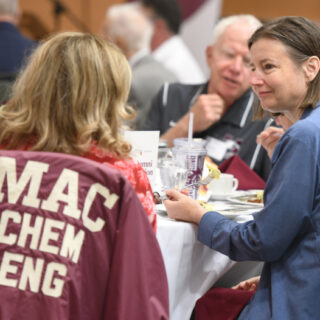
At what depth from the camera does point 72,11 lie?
629 cm

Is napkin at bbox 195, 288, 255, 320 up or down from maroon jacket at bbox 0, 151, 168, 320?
down

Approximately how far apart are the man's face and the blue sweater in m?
1.26

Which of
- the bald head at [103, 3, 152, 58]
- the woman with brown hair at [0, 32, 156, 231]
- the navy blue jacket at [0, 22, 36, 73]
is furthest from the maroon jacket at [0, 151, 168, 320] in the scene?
the bald head at [103, 3, 152, 58]

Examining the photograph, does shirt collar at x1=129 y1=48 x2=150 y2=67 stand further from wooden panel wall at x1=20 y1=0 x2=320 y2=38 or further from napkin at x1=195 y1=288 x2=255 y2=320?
napkin at x1=195 y1=288 x2=255 y2=320

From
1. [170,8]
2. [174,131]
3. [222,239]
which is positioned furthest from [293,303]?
[170,8]

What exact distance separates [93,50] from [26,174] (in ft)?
1.08

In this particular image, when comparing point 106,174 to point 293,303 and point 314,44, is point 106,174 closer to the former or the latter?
point 293,303

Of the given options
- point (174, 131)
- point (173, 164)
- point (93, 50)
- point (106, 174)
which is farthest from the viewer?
point (174, 131)

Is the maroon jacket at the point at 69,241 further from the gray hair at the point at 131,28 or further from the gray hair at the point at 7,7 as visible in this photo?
the gray hair at the point at 131,28

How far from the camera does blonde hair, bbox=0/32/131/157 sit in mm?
1323

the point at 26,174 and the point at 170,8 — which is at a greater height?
the point at 26,174

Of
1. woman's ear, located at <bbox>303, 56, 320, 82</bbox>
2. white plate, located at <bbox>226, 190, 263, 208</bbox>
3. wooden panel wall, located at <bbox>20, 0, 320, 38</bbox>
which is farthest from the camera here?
wooden panel wall, located at <bbox>20, 0, 320, 38</bbox>

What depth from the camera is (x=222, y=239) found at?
154 centimetres

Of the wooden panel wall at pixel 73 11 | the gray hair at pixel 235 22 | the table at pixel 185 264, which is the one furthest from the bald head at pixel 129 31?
the table at pixel 185 264
